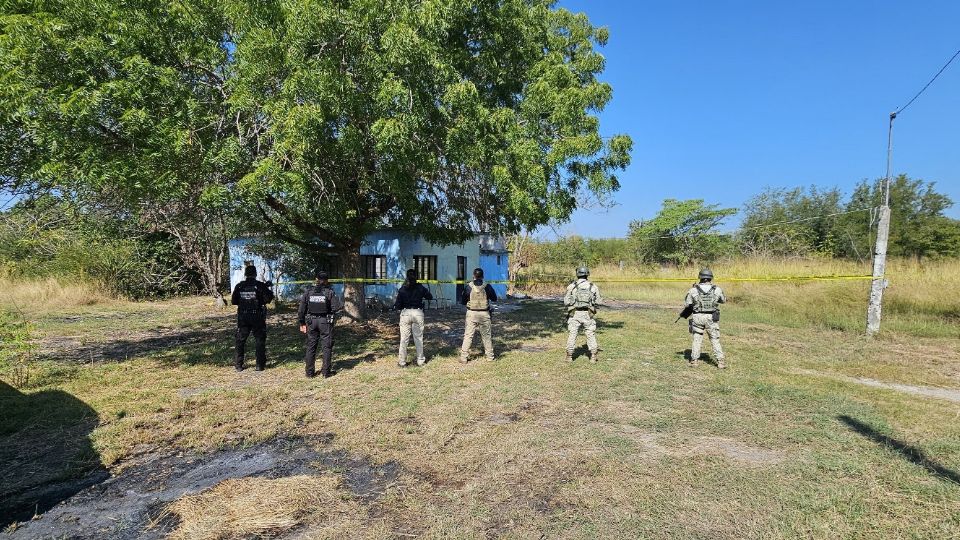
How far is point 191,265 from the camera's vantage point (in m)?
20.1

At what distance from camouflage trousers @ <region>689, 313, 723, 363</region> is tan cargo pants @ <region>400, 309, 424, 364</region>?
15.2 feet

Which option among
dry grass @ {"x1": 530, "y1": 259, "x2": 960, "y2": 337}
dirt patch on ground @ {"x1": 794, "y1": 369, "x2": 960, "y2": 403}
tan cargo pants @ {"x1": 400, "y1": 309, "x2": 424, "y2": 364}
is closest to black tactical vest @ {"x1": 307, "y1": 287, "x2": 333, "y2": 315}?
tan cargo pants @ {"x1": 400, "y1": 309, "x2": 424, "y2": 364}

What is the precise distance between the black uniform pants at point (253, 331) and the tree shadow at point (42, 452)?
7.23 ft

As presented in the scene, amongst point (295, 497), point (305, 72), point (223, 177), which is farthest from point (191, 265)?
point (295, 497)

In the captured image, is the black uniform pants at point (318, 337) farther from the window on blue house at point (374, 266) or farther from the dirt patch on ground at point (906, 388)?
the window on blue house at point (374, 266)

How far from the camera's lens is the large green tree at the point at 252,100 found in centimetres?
599

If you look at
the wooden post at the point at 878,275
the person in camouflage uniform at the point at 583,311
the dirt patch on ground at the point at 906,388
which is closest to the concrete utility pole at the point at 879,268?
the wooden post at the point at 878,275

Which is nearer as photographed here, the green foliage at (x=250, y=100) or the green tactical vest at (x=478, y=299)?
the green foliage at (x=250, y=100)

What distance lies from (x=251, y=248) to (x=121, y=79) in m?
12.5

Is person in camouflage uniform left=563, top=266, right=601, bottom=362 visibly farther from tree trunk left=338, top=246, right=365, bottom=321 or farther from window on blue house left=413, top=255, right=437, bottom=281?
window on blue house left=413, top=255, right=437, bottom=281

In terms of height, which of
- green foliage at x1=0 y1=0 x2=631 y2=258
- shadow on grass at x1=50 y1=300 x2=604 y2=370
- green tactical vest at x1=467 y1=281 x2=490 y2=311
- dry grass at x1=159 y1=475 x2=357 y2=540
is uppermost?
green foliage at x1=0 y1=0 x2=631 y2=258

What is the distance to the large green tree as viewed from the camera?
599 centimetres

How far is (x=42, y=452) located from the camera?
4.70 metres

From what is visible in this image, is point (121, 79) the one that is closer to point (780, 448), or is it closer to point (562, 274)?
point (780, 448)
